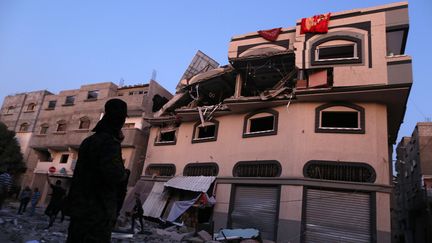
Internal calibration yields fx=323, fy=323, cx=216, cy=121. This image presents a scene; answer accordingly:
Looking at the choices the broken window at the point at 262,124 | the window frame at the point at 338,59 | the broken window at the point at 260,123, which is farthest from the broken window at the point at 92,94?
the window frame at the point at 338,59

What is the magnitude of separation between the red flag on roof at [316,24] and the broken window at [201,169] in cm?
968

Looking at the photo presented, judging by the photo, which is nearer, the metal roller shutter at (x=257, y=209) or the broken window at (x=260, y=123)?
the metal roller shutter at (x=257, y=209)

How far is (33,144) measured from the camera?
1335 inches

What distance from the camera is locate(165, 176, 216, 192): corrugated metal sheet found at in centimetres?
1930

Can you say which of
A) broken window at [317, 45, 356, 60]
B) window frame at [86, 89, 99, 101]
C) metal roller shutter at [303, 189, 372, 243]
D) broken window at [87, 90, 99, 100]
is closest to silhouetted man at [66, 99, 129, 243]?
metal roller shutter at [303, 189, 372, 243]

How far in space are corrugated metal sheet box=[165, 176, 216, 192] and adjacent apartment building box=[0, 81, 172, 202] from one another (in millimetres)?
6416

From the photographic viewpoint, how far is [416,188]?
30594 mm

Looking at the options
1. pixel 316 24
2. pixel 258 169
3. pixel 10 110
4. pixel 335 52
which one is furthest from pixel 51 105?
pixel 335 52

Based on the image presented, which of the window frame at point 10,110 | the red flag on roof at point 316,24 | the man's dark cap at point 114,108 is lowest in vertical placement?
the man's dark cap at point 114,108

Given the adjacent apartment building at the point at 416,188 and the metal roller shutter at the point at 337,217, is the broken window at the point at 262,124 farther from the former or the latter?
the adjacent apartment building at the point at 416,188

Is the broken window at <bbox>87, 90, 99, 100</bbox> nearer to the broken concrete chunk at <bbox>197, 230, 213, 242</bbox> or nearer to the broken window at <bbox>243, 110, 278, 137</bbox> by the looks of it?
the broken window at <bbox>243, 110, 278, 137</bbox>

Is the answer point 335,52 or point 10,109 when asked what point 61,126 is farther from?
point 335,52

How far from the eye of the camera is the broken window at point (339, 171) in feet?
50.0

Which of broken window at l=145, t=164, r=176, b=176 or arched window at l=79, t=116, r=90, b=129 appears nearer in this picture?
broken window at l=145, t=164, r=176, b=176
